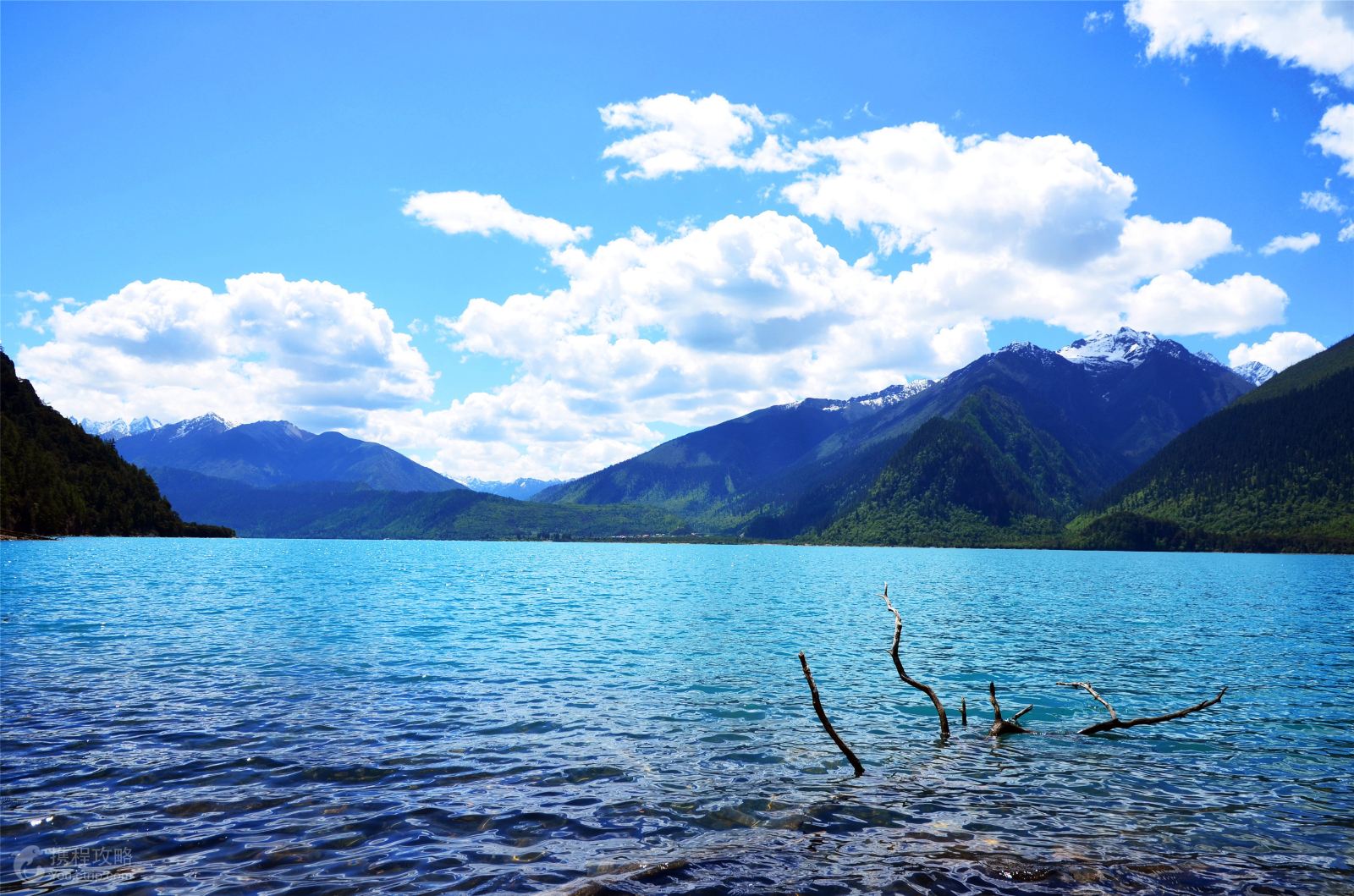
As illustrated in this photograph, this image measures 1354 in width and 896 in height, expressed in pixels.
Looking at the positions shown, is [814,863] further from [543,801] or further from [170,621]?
[170,621]

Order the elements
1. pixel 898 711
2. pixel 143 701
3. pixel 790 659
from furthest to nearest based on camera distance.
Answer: pixel 790 659, pixel 898 711, pixel 143 701

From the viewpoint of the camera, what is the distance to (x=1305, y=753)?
26531mm

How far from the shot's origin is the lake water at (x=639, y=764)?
53.4 feet

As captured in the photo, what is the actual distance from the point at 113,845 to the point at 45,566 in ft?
387

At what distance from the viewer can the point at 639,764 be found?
79.0ft

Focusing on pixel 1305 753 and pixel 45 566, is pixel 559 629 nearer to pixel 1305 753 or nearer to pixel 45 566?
pixel 1305 753

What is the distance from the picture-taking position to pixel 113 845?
647 inches

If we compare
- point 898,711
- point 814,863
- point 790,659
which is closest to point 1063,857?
point 814,863

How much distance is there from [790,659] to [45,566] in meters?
113

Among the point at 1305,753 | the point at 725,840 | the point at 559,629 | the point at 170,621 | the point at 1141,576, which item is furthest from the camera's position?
the point at 1141,576

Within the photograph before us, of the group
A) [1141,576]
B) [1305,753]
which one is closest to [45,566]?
[1305,753]

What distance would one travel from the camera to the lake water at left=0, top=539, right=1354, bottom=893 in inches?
640

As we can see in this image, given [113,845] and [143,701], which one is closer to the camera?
[113,845]

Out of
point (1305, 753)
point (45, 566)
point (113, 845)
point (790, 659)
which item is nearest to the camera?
point (113, 845)
